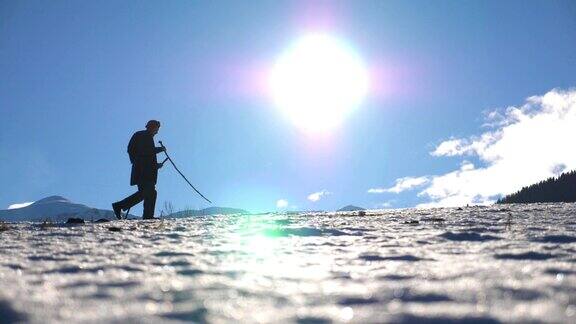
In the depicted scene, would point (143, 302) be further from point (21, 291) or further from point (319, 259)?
point (319, 259)

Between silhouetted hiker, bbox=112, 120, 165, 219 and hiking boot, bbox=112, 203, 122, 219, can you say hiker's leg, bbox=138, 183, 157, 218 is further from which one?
hiking boot, bbox=112, 203, 122, 219

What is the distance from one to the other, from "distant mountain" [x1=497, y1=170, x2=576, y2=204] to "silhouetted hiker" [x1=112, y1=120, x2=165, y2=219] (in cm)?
3011

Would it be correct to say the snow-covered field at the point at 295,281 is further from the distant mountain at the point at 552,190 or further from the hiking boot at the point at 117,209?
the distant mountain at the point at 552,190

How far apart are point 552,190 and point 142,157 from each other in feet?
121

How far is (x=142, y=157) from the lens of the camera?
12.1 metres

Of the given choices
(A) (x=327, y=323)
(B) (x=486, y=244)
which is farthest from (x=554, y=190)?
(A) (x=327, y=323)

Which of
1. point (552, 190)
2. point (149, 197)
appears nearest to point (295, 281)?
point (149, 197)

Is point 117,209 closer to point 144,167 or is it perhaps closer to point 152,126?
point 144,167

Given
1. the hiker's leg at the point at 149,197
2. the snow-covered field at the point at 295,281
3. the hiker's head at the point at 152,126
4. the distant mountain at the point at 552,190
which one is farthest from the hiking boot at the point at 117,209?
the distant mountain at the point at 552,190

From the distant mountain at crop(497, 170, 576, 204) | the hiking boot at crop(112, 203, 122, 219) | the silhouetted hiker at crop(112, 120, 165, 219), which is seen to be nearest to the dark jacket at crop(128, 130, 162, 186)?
the silhouetted hiker at crop(112, 120, 165, 219)

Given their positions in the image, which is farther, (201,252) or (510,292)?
(201,252)

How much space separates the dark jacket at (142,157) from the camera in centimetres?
1209

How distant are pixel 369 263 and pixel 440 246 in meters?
1.11

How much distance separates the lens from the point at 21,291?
217cm
